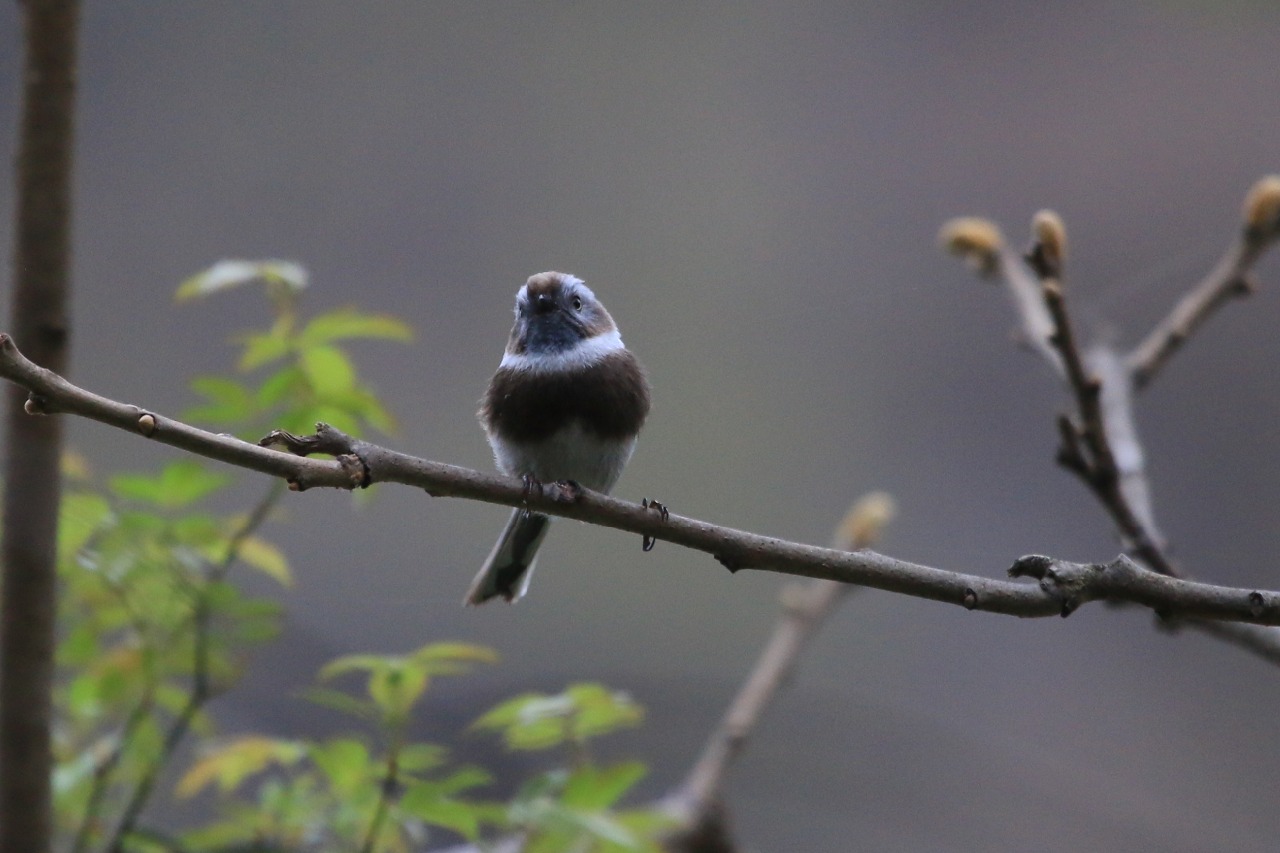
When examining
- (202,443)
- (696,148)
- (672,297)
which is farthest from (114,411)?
(696,148)

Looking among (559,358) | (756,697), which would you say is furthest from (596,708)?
(756,697)

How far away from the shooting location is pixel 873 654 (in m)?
2.63

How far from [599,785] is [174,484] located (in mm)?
513

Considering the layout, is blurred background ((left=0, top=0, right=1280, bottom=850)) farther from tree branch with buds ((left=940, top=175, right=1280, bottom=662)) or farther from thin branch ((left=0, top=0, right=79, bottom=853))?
thin branch ((left=0, top=0, right=79, bottom=853))

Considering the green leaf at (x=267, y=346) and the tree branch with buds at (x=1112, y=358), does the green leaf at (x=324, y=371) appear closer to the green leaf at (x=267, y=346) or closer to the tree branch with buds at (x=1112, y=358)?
the green leaf at (x=267, y=346)

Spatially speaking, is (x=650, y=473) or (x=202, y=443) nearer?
(x=202, y=443)

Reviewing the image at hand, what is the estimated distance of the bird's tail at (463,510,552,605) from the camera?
131cm

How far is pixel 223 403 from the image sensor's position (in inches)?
44.4

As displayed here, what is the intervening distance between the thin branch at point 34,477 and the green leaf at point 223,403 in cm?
14

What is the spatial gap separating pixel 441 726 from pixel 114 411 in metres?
1.52

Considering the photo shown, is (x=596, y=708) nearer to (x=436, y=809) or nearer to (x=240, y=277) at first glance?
(x=436, y=809)

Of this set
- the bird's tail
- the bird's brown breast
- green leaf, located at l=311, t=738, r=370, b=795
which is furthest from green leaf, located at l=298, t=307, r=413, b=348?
green leaf, located at l=311, t=738, r=370, b=795

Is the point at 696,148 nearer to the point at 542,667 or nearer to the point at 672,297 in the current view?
the point at 672,297

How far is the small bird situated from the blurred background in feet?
3.02
